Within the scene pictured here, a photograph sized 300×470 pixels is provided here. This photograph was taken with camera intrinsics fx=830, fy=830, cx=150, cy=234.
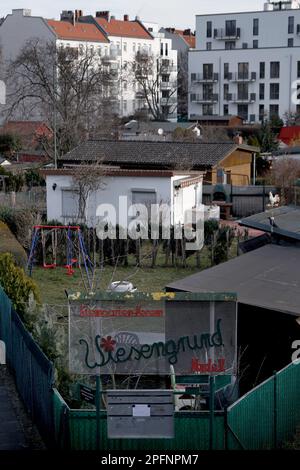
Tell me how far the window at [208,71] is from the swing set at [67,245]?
180ft

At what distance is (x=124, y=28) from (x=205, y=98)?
552 inches

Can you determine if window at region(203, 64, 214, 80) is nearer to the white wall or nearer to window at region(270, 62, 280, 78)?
window at region(270, 62, 280, 78)

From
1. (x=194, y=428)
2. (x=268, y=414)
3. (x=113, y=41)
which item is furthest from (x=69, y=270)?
(x=113, y=41)

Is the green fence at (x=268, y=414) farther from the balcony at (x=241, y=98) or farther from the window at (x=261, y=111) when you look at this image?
the balcony at (x=241, y=98)

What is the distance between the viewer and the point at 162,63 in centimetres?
8356

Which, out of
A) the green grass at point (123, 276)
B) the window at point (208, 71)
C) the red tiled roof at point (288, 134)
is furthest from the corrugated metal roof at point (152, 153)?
the window at point (208, 71)

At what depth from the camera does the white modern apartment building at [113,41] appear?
73000 mm

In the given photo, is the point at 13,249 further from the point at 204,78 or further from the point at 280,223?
the point at 204,78

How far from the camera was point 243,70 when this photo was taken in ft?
251

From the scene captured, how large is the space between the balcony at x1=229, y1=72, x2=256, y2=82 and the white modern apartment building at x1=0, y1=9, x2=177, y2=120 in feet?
24.0

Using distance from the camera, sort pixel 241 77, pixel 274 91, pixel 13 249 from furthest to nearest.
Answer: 1. pixel 241 77
2. pixel 274 91
3. pixel 13 249

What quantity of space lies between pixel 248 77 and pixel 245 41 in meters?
6.99
